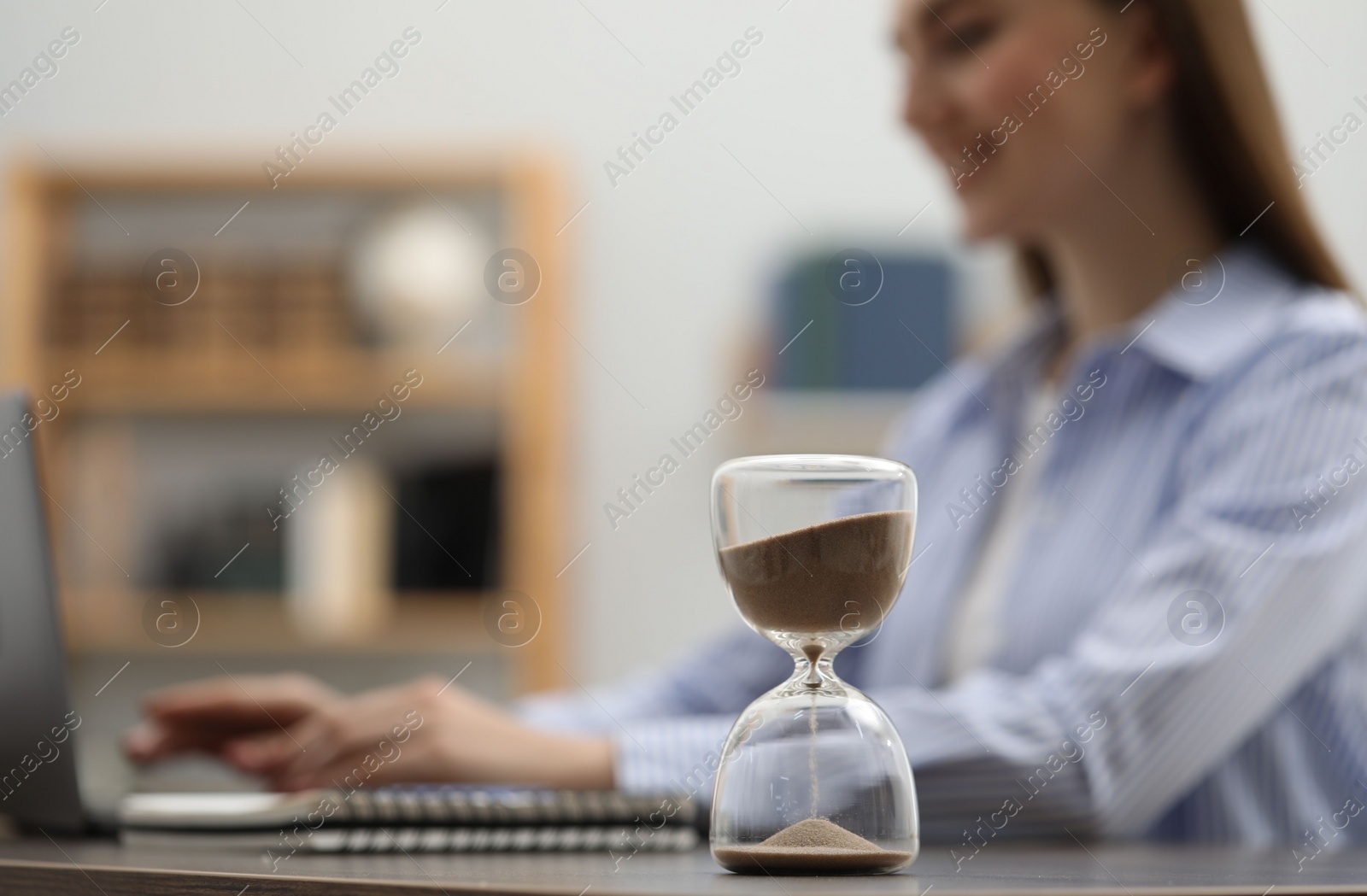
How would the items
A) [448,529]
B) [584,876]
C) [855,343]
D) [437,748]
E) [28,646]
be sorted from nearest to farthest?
[584,876], [28,646], [437,748], [855,343], [448,529]

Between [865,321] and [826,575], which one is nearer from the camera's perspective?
[826,575]

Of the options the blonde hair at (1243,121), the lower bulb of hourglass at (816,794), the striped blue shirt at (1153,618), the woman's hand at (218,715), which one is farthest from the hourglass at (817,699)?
the blonde hair at (1243,121)

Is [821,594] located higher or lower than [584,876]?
higher

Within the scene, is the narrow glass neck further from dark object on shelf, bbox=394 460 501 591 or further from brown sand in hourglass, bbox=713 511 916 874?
dark object on shelf, bbox=394 460 501 591

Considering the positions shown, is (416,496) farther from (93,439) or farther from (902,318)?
(902,318)

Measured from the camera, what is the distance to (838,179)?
3.06 metres

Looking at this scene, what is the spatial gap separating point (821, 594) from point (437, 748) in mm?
411

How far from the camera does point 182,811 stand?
2.84 feet

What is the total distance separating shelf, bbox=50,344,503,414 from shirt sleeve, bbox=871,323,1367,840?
190cm

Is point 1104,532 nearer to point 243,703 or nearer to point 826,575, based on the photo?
point 826,575

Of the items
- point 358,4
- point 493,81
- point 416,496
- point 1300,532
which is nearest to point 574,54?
point 493,81

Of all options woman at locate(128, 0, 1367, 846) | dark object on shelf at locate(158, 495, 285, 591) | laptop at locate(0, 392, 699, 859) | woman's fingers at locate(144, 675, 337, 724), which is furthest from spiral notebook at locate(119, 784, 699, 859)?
dark object on shelf at locate(158, 495, 285, 591)

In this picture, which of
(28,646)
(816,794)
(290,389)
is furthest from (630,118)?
(816,794)

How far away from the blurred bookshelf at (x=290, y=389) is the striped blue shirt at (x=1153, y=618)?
1370 millimetres
